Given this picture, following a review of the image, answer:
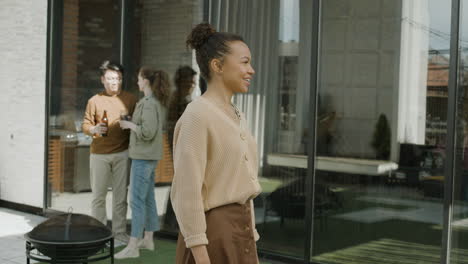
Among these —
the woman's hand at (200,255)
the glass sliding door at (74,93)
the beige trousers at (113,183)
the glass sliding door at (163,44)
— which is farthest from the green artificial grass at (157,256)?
the woman's hand at (200,255)

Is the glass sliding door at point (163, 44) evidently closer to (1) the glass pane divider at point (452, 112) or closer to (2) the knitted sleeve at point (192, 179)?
(1) the glass pane divider at point (452, 112)

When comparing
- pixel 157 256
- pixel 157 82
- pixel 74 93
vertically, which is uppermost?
pixel 157 82

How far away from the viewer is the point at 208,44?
260 centimetres

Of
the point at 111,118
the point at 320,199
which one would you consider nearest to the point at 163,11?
the point at 111,118

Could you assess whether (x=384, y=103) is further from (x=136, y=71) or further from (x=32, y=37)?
(x=32, y=37)

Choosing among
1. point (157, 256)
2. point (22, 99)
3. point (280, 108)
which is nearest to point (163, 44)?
point (280, 108)

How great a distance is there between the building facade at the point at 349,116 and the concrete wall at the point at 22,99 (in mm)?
1579

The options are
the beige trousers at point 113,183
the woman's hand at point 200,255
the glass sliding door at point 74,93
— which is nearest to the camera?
the woman's hand at point 200,255

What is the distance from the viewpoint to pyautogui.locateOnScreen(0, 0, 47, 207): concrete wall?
27.7ft

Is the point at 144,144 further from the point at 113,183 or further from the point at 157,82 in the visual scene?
the point at 113,183

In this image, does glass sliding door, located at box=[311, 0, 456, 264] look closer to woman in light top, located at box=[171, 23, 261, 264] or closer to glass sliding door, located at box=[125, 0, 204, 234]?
glass sliding door, located at box=[125, 0, 204, 234]

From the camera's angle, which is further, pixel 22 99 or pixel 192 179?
pixel 22 99

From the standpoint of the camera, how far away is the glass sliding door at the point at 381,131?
207 inches

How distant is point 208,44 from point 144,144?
11.9ft
